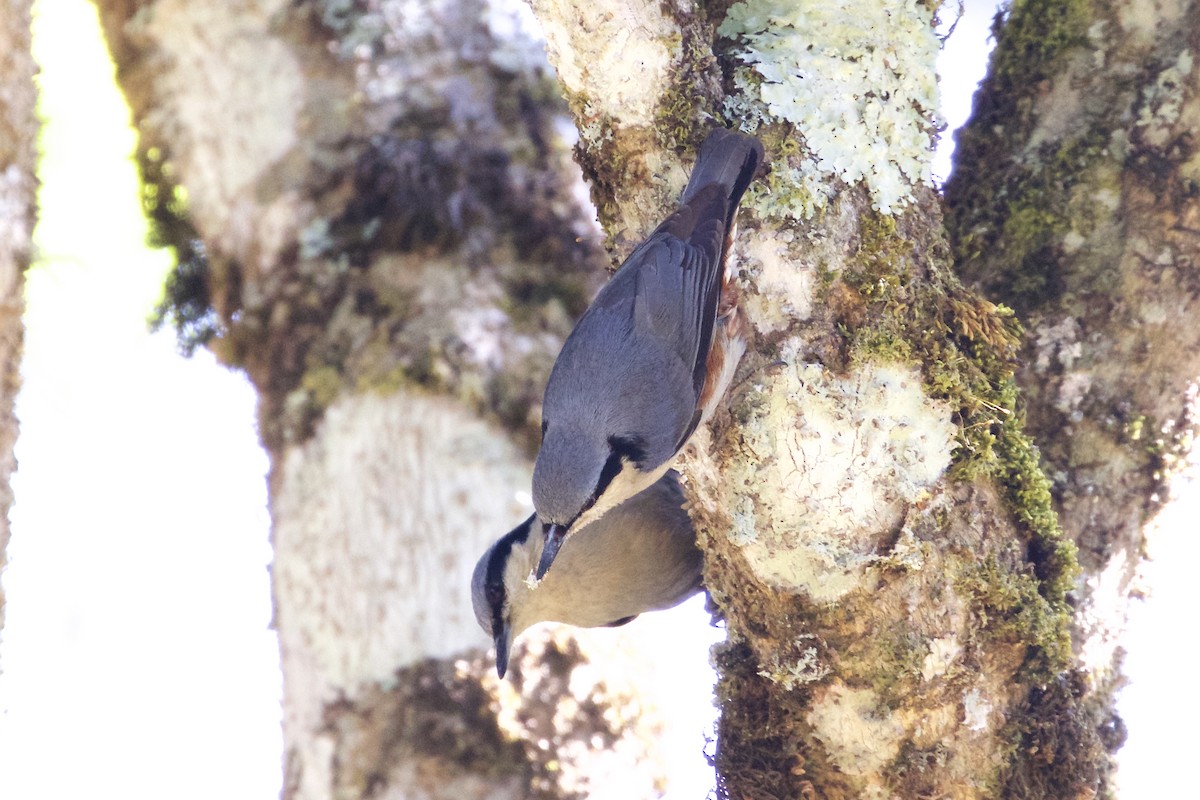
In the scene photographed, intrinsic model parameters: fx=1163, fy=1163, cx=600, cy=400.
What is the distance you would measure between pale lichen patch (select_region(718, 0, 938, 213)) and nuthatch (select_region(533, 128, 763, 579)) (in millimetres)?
317

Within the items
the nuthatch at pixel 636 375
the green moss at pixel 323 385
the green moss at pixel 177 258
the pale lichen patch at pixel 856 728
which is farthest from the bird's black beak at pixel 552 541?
the green moss at pixel 177 258

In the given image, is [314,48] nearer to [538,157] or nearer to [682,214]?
[538,157]

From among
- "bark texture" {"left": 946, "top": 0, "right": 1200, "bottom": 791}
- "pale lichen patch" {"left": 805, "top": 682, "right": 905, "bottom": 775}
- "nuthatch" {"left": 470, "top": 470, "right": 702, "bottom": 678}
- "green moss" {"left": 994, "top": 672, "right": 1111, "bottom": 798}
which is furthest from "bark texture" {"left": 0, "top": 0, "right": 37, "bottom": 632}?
"bark texture" {"left": 946, "top": 0, "right": 1200, "bottom": 791}

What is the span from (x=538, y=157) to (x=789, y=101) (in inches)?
72.6

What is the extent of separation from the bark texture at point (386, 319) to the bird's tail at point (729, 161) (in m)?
1.05

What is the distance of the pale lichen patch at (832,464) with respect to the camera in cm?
241

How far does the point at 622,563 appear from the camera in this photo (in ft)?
12.2

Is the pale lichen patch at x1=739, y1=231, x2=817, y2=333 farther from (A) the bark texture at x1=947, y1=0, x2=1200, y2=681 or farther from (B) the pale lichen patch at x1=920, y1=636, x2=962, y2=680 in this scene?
(A) the bark texture at x1=947, y1=0, x2=1200, y2=681

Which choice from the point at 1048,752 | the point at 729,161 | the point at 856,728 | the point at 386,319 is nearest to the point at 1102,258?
the point at 729,161

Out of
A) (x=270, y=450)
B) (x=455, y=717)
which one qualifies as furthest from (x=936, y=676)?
(x=270, y=450)

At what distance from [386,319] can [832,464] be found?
193 cm

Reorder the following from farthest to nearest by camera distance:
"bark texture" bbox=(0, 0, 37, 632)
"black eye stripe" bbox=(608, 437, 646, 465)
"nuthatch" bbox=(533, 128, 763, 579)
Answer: "black eye stripe" bbox=(608, 437, 646, 465) < "nuthatch" bbox=(533, 128, 763, 579) < "bark texture" bbox=(0, 0, 37, 632)

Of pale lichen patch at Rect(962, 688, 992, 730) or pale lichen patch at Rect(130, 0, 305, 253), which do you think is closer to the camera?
pale lichen patch at Rect(962, 688, 992, 730)

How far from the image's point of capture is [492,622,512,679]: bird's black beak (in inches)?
128
